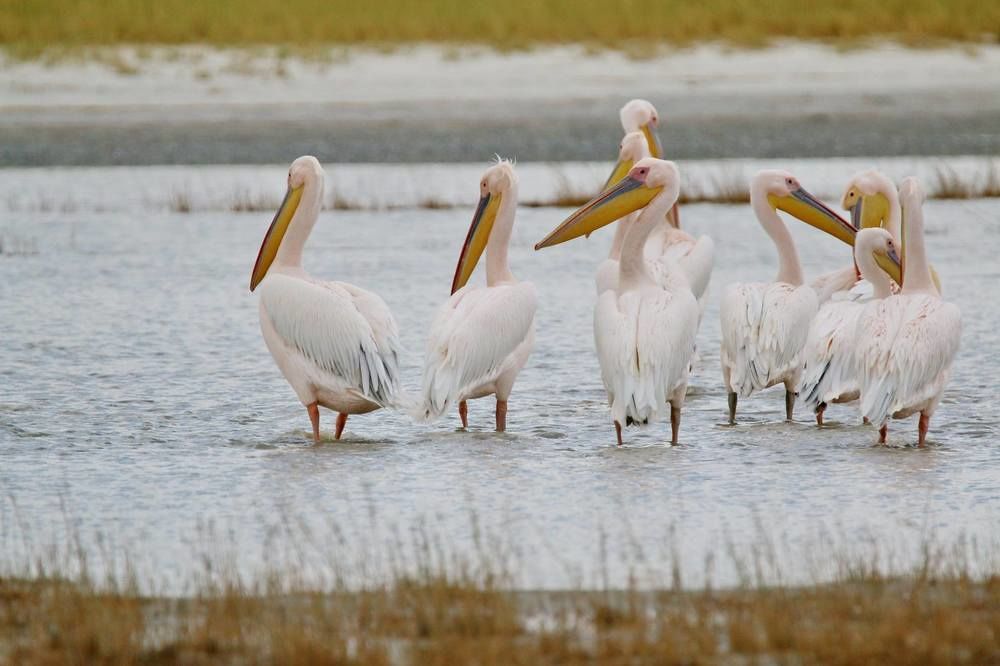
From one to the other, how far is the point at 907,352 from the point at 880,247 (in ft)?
2.44

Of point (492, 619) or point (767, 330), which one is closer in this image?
point (492, 619)

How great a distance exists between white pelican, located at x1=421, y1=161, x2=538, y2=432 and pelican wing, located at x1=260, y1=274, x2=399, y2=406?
6.4 inches

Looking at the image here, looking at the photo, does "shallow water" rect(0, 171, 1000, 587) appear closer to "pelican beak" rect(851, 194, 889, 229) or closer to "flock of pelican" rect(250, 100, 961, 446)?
"flock of pelican" rect(250, 100, 961, 446)

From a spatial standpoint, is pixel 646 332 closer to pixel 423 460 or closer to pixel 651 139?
pixel 423 460

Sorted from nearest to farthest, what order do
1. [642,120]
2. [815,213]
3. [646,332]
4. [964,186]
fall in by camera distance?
[646,332] < [815,213] < [642,120] < [964,186]

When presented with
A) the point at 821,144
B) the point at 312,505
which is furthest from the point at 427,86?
the point at 312,505

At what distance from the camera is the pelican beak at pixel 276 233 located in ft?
22.4

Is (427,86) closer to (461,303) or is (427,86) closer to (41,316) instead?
(41,316)

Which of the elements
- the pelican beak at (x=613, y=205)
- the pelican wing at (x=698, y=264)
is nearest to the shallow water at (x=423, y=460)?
the pelican wing at (x=698, y=264)

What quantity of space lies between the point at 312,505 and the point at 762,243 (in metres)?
6.76

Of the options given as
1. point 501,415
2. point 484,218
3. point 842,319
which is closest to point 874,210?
point 842,319

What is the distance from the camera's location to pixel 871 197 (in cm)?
747

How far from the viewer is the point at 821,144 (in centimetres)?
1756

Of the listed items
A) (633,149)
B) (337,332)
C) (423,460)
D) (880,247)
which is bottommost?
(423,460)
